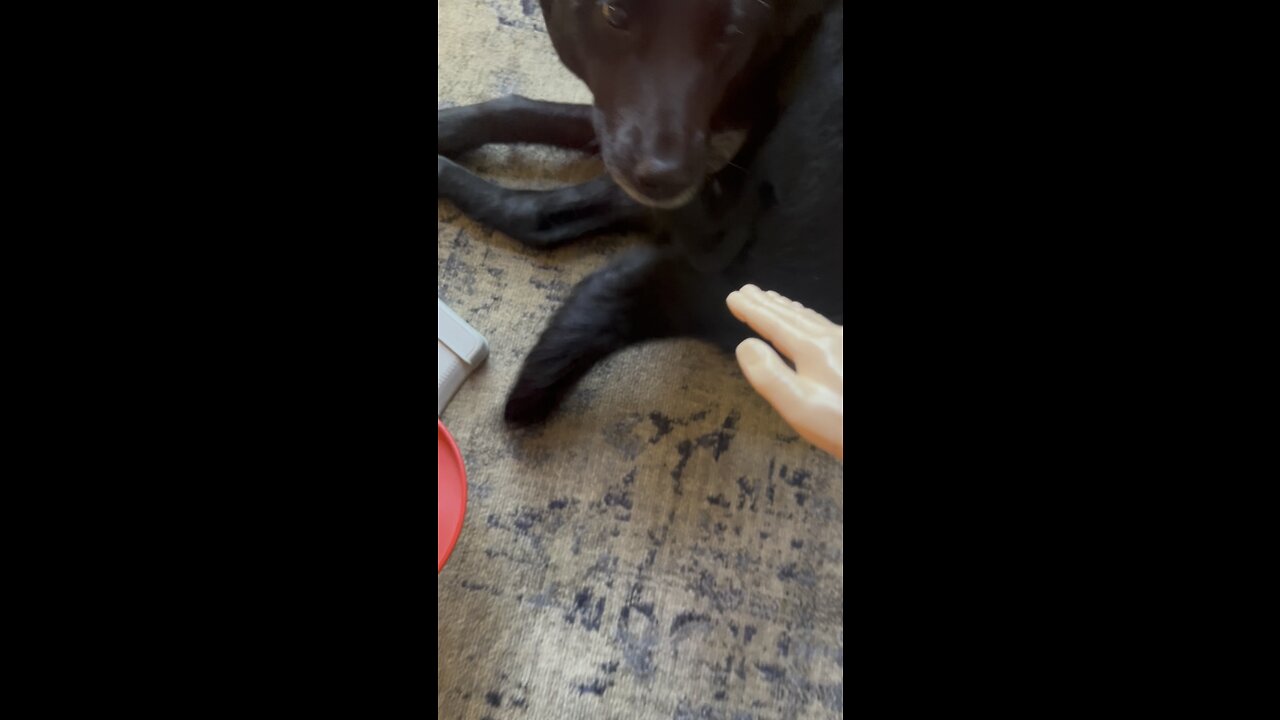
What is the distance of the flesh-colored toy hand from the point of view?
0.50 m

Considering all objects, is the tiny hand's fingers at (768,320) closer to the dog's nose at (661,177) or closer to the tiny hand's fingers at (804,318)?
the tiny hand's fingers at (804,318)

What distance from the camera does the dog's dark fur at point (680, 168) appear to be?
0.67 m

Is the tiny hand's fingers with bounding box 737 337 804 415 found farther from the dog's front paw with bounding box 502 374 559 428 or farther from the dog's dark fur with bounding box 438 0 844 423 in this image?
the dog's front paw with bounding box 502 374 559 428

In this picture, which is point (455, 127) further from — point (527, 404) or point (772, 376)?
point (772, 376)

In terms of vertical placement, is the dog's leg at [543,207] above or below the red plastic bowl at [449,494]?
above

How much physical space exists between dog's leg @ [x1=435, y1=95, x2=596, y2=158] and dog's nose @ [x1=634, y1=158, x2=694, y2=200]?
0.27 meters

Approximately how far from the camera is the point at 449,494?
2.36 feet

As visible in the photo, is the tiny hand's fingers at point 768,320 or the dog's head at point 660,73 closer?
the tiny hand's fingers at point 768,320

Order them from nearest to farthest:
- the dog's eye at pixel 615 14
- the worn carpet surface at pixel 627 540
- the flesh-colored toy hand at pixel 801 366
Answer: the flesh-colored toy hand at pixel 801 366, the dog's eye at pixel 615 14, the worn carpet surface at pixel 627 540

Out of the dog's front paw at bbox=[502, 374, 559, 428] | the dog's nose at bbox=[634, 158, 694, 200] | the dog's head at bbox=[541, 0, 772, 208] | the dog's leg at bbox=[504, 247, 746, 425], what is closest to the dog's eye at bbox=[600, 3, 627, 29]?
the dog's head at bbox=[541, 0, 772, 208]

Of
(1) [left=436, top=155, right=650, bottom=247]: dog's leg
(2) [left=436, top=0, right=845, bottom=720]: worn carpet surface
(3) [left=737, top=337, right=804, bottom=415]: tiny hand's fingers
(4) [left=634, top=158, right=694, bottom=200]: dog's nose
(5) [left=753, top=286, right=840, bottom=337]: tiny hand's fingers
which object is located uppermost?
(5) [left=753, top=286, right=840, bottom=337]: tiny hand's fingers

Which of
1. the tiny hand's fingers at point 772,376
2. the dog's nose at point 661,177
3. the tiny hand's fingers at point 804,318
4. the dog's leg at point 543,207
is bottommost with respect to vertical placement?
the dog's leg at point 543,207

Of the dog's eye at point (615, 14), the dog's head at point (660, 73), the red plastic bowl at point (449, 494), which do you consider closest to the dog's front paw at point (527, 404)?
the red plastic bowl at point (449, 494)

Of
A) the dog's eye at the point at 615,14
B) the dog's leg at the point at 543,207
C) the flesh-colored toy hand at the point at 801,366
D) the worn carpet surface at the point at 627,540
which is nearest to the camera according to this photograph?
the flesh-colored toy hand at the point at 801,366
